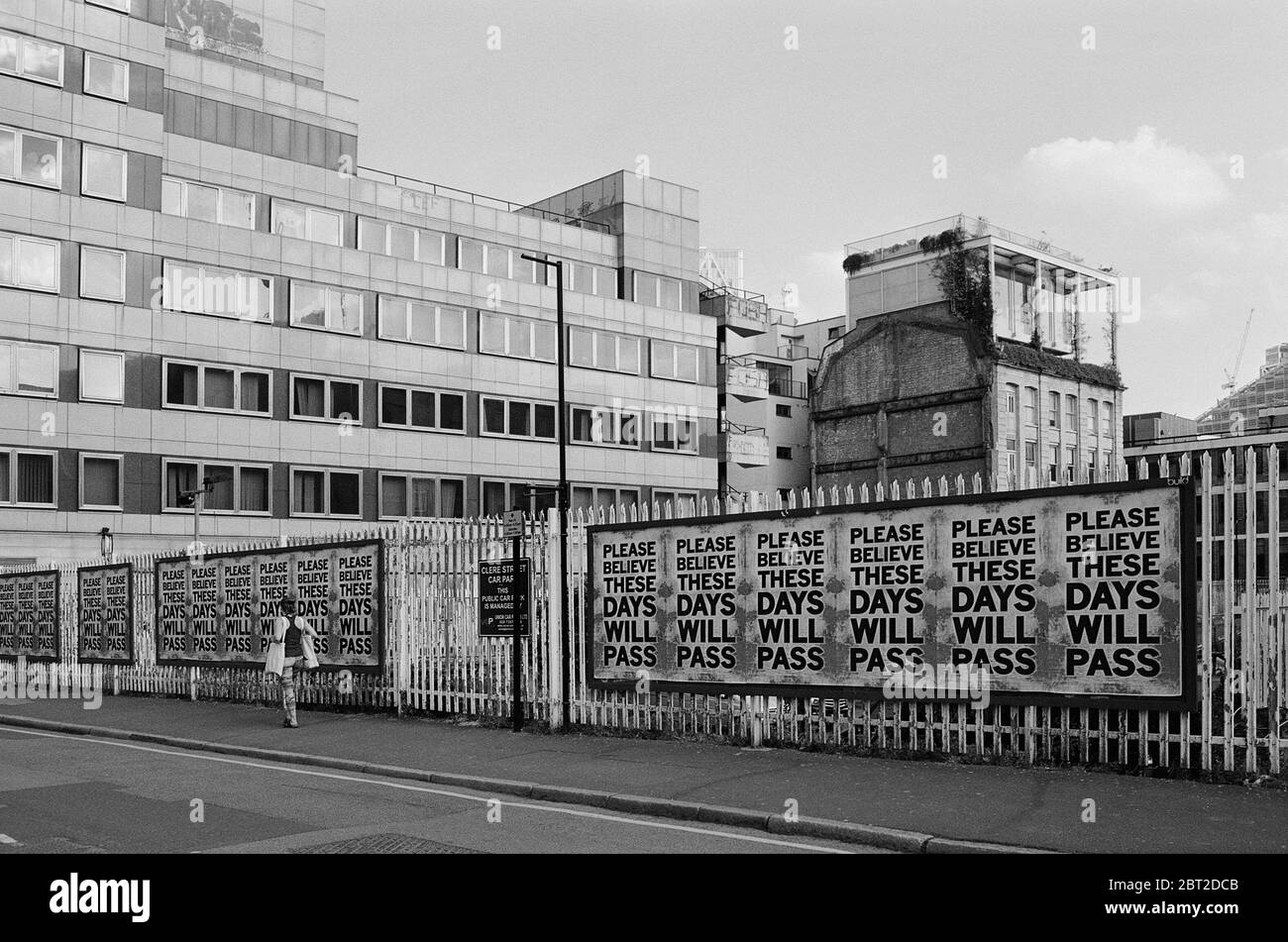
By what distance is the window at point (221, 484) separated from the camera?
4384 cm

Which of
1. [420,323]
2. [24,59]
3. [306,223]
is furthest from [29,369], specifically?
[420,323]

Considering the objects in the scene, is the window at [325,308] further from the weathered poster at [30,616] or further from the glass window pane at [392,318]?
the weathered poster at [30,616]

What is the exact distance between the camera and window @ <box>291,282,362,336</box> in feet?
155

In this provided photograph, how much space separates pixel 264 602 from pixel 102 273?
81.5 ft

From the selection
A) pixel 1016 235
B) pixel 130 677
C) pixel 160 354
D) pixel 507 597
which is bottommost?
pixel 130 677

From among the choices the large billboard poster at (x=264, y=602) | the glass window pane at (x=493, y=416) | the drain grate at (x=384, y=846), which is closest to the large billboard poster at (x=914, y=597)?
the large billboard poster at (x=264, y=602)

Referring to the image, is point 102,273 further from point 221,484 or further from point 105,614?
point 105,614

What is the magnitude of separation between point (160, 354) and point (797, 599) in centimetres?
3519

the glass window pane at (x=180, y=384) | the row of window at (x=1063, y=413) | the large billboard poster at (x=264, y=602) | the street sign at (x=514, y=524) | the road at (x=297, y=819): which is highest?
the row of window at (x=1063, y=413)

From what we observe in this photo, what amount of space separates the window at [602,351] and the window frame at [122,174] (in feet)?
62.2

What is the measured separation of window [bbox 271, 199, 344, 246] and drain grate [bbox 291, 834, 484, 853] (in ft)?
134
